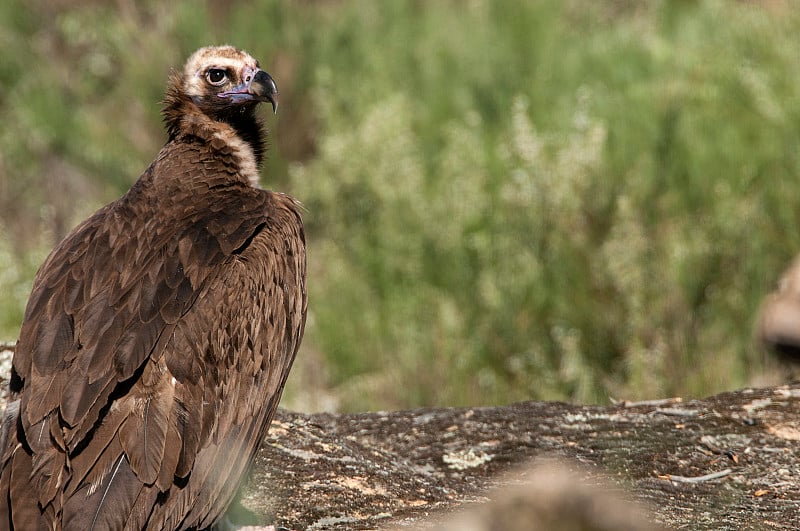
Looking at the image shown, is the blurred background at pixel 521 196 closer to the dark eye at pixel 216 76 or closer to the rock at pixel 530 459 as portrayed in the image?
the rock at pixel 530 459

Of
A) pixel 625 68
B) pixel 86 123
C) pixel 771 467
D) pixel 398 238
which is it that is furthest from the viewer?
pixel 86 123

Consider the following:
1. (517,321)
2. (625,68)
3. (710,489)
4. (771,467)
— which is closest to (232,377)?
(710,489)

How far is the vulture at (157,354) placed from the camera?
3.68m

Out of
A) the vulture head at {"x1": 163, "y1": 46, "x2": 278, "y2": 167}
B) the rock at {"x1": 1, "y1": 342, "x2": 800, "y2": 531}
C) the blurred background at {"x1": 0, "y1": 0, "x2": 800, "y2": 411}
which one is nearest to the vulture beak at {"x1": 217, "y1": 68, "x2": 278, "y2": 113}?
the vulture head at {"x1": 163, "y1": 46, "x2": 278, "y2": 167}

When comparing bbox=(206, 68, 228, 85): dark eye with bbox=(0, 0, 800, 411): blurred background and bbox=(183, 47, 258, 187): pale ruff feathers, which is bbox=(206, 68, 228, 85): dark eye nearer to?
bbox=(183, 47, 258, 187): pale ruff feathers

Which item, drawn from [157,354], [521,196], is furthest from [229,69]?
[521,196]

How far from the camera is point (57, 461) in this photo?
3.67 metres

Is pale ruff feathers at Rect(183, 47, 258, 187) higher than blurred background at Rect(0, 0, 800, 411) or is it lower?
lower

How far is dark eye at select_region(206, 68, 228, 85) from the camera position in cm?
518

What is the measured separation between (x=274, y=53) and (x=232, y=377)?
9795 mm

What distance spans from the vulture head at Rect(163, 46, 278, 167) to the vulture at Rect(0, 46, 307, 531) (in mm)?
281

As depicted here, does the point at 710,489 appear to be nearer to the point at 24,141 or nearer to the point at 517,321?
the point at 517,321

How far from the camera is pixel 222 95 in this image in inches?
204

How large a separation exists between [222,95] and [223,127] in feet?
0.55
